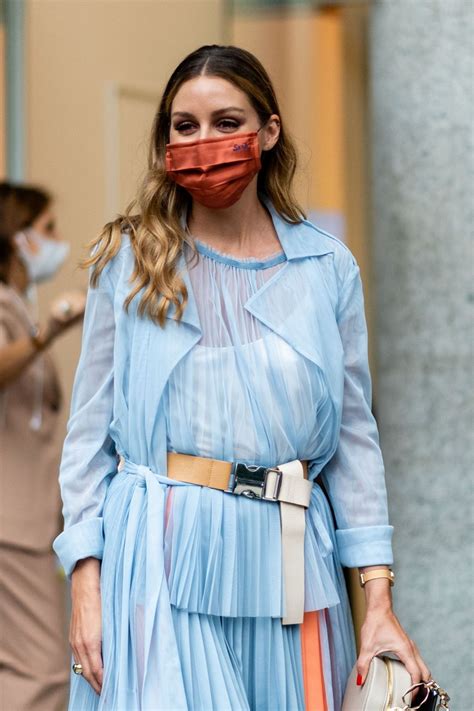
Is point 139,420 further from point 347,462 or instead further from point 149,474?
point 347,462

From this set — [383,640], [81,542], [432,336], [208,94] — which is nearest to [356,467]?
[383,640]

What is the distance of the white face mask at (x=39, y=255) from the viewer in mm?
5785

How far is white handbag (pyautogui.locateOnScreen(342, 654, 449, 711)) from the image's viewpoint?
8.80 feet

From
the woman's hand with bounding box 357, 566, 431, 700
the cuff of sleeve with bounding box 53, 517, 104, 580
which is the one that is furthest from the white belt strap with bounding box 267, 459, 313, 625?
the cuff of sleeve with bounding box 53, 517, 104, 580

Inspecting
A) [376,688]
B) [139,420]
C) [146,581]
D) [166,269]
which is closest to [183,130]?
[166,269]

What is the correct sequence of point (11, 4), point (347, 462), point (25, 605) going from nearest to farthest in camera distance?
point (347, 462), point (25, 605), point (11, 4)

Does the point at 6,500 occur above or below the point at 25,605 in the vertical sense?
above

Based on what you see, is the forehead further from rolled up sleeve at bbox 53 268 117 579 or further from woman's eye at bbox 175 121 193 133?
rolled up sleeve at bbox 53 268 117 579

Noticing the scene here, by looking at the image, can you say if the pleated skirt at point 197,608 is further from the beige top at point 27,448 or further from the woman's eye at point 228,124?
the beige top at point 27,448

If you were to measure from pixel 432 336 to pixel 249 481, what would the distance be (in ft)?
5.53

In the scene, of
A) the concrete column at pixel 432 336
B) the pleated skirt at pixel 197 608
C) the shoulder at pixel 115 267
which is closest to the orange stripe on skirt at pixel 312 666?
the pleated skirt at pixel 197 608

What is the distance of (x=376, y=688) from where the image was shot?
106 inches

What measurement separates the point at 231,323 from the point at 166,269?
169mm

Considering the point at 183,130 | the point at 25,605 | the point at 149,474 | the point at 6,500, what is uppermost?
the point at 183,130
